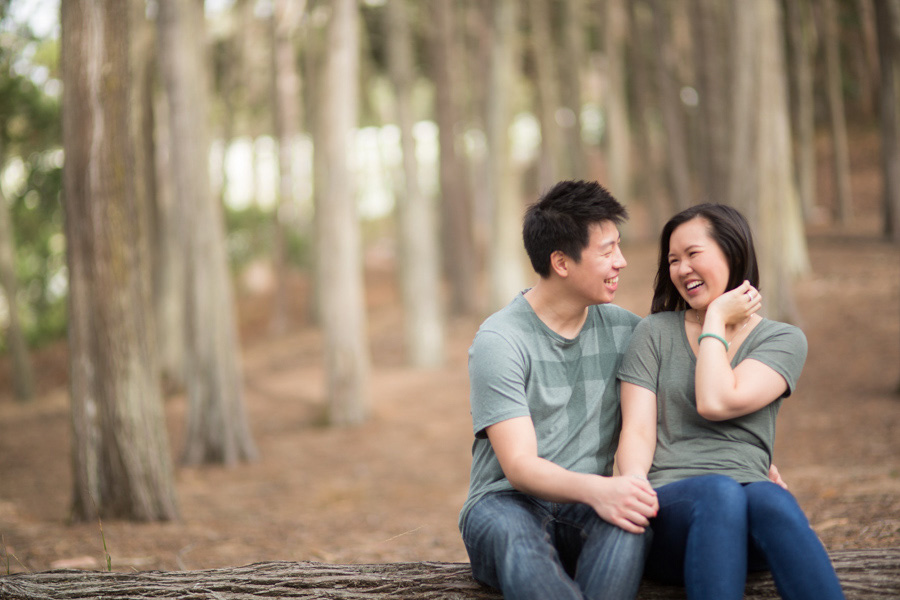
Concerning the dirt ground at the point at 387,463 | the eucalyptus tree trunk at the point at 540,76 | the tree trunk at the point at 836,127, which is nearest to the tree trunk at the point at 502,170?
the eucalyptus tree trunk at the point at 540,76

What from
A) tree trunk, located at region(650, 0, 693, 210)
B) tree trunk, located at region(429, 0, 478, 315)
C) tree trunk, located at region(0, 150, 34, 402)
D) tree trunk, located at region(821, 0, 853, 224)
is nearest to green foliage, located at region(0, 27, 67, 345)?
tree trunk, located at region(0, 150, 34, 402)

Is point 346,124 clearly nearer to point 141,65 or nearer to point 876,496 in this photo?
→ point 141,65

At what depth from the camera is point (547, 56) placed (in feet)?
59.7

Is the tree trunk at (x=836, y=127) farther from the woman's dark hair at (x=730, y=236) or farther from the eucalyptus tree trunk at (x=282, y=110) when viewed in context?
the woman's dark hair at (x=730, y=236)

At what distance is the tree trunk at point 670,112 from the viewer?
56.0ft

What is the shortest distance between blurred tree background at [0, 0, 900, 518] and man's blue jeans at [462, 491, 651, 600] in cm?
341

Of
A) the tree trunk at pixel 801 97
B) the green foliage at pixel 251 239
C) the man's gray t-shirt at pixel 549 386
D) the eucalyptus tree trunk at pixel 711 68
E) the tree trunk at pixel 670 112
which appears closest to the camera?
the man's gray t-shirt at pixel 549 386

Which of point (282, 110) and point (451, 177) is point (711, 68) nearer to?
point (451, 177)

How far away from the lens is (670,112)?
1759cm

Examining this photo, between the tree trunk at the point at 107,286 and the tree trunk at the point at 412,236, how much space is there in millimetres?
7079

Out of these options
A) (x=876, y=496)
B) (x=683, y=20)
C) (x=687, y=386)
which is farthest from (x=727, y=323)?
(x=683, y=20)

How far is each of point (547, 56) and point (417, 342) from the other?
26.7 ft

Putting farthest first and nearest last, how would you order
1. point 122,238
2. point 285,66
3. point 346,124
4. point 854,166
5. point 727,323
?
point 854,166
point 285,66
point 346,124
point 122,238
point 727,323

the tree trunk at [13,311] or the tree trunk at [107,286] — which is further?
the tree trunk at [13,311]
